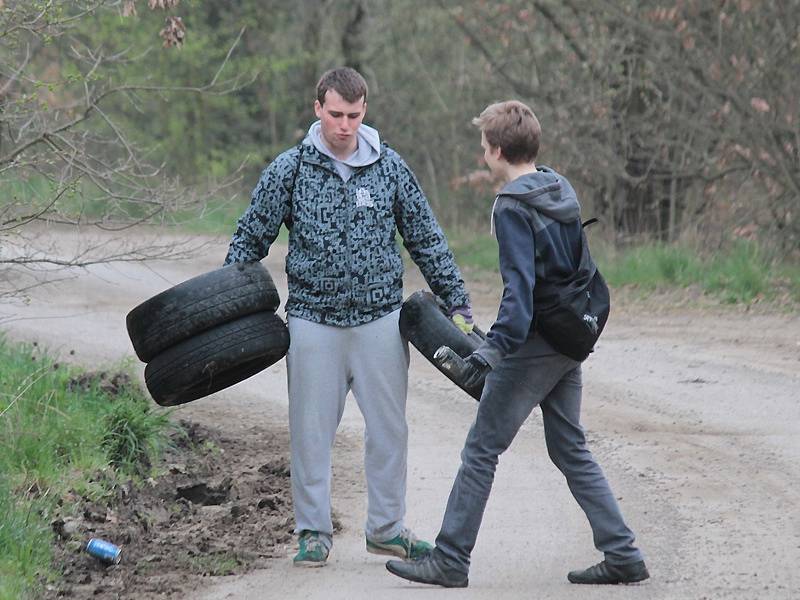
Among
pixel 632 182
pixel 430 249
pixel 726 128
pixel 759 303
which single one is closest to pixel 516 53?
pixel 632 182

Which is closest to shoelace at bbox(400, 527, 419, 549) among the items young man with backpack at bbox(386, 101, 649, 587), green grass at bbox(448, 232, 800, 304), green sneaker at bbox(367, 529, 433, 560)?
green sneaker at bbox(367, 529, 433, 560)

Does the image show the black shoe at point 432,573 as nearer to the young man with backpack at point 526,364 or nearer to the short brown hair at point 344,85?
the young man with backpack at point 526,364

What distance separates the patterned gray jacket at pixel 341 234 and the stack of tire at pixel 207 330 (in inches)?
5.6

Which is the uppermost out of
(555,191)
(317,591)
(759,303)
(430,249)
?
(555,191)

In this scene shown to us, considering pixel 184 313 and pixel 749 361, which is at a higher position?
pixel 184 313

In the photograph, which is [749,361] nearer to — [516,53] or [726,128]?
[726,128]

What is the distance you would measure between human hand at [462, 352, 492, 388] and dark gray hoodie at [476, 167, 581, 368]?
0.02 metres

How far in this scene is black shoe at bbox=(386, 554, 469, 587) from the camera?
5.66 m

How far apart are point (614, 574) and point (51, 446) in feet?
11.1

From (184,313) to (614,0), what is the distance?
10.9 meters

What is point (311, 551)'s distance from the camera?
6035 millimetres

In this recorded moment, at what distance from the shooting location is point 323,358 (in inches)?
235

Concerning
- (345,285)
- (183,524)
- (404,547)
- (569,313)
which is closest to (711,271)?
(183,524)

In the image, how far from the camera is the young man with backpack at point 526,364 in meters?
5.41
